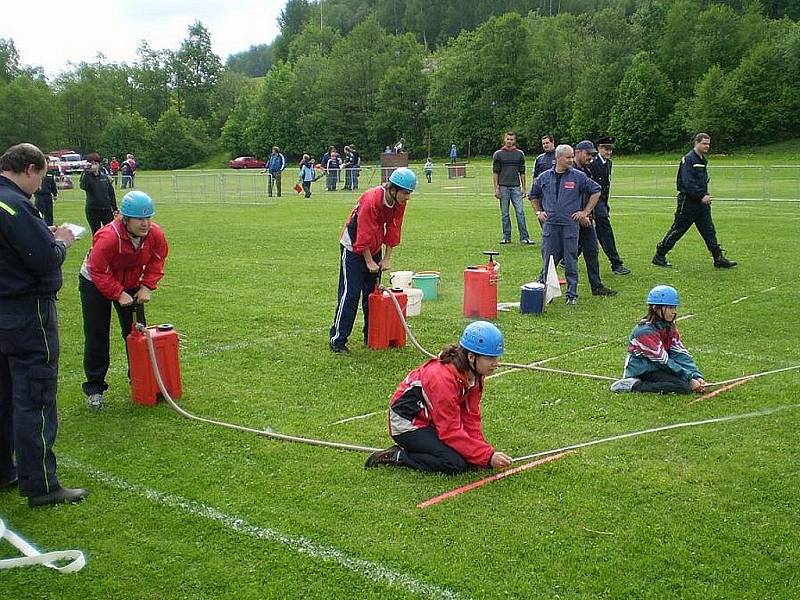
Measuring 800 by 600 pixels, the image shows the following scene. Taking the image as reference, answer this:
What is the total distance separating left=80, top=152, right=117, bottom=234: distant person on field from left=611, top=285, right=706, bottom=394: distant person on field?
1269 centimetres

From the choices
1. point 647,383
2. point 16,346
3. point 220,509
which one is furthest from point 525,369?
point 16,346

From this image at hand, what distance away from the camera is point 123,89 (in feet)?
365

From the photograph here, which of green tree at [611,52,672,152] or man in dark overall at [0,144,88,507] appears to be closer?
man in dark overall at [0,144,88,507]

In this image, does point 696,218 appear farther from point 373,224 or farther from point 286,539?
point 286,539

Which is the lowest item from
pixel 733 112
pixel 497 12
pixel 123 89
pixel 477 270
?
pixel 477 270

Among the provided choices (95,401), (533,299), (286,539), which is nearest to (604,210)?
(533,299)

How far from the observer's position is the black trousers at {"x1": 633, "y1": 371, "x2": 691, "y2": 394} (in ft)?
22.5

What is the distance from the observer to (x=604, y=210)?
41.3 feet

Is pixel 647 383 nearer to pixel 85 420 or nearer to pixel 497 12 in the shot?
pixel 85 420

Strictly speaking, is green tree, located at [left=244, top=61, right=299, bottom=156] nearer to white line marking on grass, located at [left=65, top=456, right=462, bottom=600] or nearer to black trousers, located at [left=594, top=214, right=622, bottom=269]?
black trousers, located at [left=594, top=214, right=622, bottom=269]

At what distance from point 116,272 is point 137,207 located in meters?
0.71

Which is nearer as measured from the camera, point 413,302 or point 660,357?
point 660,357

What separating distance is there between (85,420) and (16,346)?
195cm

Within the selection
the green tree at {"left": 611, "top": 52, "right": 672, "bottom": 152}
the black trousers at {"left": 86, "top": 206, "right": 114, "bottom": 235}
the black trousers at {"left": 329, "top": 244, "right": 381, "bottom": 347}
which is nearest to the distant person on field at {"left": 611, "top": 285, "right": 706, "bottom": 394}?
the black trousers at {"left": 329, "top": 244, "right": 381, "bottom": 347}
